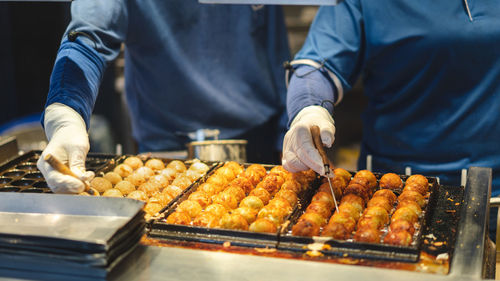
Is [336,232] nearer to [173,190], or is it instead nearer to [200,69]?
[173,190]

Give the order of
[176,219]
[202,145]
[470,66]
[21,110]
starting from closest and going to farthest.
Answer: [176,219] → [470,66] → [202,145] → [21,110]

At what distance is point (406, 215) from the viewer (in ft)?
5.95

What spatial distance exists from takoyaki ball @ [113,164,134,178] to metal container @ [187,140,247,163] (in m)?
0.38

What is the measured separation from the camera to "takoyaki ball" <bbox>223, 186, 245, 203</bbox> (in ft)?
6.94

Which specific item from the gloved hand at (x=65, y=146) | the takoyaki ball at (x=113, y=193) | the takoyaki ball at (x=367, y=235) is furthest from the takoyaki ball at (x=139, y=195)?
the takoyaki ball at (x=367, y=235)

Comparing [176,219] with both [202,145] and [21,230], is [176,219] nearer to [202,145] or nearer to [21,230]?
[21,230]

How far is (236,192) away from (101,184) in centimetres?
61

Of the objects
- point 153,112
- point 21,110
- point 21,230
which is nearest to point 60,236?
point 21,230

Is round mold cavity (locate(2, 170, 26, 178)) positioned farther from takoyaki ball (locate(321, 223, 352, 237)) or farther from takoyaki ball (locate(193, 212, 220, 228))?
takoyaki ball (locate(321, 223, 352, 237))

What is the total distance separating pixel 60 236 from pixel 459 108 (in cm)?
200

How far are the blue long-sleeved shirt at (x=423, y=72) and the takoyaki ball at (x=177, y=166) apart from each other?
604mm

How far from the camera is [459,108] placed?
256 centimetres

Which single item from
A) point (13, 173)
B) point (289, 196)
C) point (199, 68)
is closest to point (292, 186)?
point (289, 196)

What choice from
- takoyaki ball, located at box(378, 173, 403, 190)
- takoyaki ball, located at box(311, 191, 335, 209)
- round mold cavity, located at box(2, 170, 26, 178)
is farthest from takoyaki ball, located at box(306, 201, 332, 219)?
round mold cavity, located at box(2, 170, 26, 178)
